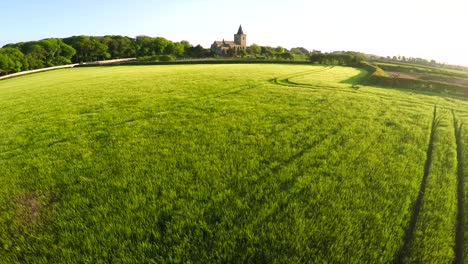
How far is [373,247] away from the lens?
3.70 metres

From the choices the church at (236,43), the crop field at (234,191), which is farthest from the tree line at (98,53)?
the crop field at (234,191)

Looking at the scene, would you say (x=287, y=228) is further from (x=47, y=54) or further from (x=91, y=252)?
(x=47, y=54)

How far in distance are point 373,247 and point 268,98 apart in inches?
415

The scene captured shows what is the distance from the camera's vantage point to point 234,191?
4.91 m

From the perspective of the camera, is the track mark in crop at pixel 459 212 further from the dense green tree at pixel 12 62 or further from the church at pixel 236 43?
the church at pixel 236 43

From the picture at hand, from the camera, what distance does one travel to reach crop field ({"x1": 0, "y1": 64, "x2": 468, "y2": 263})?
3.66 m

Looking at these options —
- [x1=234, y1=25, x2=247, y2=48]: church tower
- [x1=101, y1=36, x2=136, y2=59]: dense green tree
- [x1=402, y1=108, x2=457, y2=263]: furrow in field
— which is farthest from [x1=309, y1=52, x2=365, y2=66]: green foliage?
[x1=234, y1=25, x2=247, y2=48]: church tower

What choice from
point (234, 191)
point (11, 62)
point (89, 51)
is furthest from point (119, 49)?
point (234, 191)

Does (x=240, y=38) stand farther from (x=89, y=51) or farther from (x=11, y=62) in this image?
(x=11, y=62)

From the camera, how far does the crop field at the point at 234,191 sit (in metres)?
3.66

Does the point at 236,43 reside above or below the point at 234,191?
above

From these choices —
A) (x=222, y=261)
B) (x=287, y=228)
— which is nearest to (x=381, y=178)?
(x=287, y=228)

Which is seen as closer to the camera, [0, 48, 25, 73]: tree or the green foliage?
the green foliage

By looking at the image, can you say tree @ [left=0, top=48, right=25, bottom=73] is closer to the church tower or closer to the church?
the church
